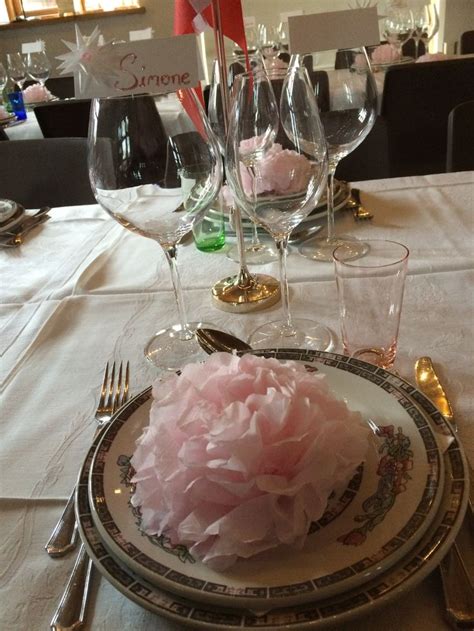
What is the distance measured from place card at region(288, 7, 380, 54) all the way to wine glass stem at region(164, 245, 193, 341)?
0.31 m

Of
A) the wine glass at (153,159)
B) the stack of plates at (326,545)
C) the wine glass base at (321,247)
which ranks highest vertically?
the wine glass at (153,159)

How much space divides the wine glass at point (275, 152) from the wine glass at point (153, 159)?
28 millimetres

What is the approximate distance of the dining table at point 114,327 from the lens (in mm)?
356

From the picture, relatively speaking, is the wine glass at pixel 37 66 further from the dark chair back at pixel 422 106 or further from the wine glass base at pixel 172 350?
the wine glass base at pixel 172 350

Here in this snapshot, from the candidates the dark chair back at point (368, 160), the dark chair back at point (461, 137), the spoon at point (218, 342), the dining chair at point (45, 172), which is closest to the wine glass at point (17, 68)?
the dining chair at point (45, 172)

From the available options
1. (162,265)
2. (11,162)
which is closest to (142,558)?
(162,265)

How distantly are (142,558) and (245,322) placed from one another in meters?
0.39

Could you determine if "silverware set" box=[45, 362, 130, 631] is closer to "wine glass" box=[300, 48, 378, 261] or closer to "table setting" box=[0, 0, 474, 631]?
"table setting" box=[0, 0, 474, 631]

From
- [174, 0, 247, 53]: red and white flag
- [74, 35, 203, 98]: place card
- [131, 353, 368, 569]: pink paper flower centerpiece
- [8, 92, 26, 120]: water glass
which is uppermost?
[174, 0, 247, 53]: red and white flag

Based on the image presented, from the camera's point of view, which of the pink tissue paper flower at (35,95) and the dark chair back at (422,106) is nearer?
the dark chair back at (422,106)

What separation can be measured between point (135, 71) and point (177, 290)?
0.75 feet

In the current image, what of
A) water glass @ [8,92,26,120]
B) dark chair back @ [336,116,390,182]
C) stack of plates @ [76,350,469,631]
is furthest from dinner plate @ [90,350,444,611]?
water glass @ [8,92,26,120]

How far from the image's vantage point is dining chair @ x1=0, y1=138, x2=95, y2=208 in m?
1.34

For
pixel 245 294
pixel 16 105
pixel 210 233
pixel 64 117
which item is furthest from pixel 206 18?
pixel 16 105
